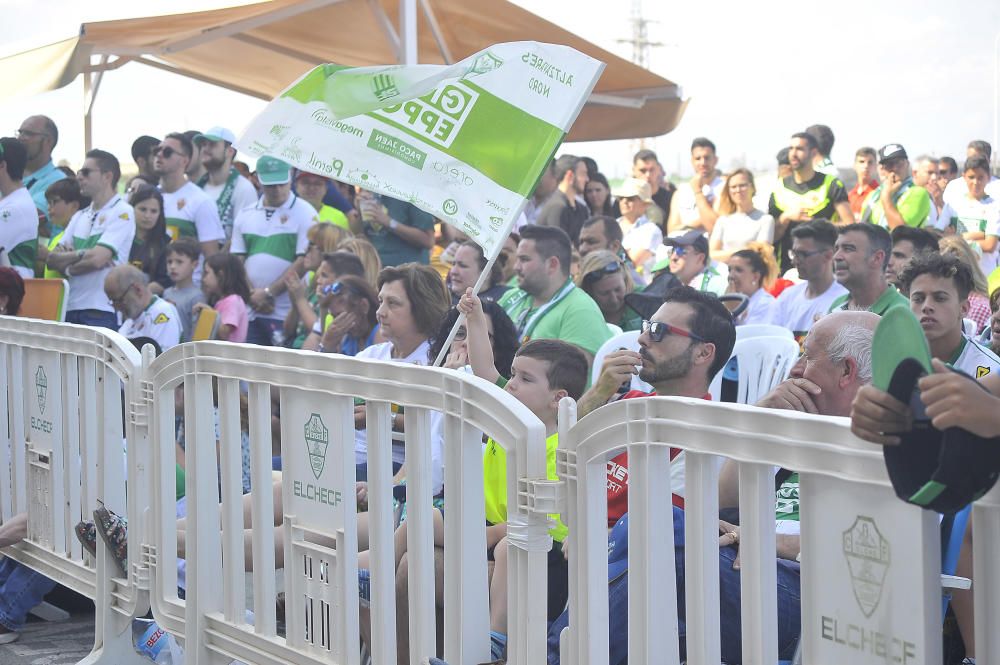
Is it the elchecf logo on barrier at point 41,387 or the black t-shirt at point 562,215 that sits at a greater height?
the black t-shirt at point 562,215

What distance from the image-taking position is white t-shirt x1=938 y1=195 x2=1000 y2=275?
1145cm

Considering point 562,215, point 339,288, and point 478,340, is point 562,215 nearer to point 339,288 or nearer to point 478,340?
point 339,288

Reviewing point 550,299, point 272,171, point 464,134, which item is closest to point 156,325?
point 272,171

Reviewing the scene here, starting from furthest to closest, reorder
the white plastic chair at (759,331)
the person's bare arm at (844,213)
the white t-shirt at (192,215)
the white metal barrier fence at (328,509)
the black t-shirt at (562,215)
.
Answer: the black t-shirt at (562,215)
the person's bare arm at (844,213)
the white t-shirt at (192,215)
the white plastic chair at (759,331)
the white metal barrier fence at (328,509)

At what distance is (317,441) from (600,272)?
14.9 ft

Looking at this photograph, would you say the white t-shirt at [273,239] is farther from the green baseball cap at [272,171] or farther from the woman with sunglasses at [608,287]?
the woman with sunglasses at [608,287]

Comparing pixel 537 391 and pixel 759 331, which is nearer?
pixel 537 391

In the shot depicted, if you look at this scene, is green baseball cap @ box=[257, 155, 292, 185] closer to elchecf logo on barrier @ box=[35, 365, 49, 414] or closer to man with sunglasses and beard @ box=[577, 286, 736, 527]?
elchecf logo on barrier @ box=[35, 365, 49, 414]

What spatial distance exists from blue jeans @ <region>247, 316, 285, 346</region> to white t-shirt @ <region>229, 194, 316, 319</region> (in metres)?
0.13

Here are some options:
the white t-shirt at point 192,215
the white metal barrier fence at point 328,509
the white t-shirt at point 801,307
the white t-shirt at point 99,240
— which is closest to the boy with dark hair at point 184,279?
the white t-shirt at point 99,240

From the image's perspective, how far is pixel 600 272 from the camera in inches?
316

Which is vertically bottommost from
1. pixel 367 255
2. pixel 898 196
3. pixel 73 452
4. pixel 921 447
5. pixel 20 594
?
pixel 20 594

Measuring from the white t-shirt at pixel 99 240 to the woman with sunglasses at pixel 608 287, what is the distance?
3.34 m

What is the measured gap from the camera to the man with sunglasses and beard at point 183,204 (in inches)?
398
